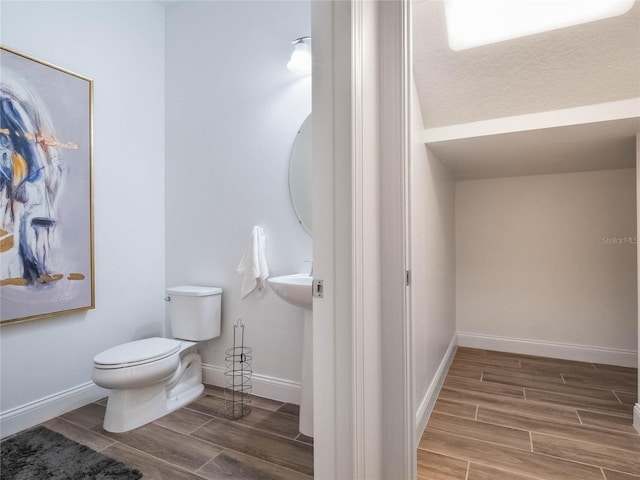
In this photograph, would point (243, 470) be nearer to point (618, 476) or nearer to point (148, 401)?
point (148, 401)

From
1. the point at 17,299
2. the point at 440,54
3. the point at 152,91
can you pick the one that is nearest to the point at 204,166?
the point at 152,91

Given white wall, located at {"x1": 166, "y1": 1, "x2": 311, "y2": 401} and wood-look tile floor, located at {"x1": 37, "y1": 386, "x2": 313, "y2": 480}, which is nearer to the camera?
wood-look tile floor, located at {"x1": 37, "y1": 386, "x2": 313, "y2": 480}

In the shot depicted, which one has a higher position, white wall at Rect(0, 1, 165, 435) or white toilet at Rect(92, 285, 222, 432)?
white wall at Rect(0, 1, 165, 435)

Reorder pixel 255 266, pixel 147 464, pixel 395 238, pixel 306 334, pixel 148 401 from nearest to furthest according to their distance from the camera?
pixel 395 238 < pixel 147 464 < pixel 306 334 < pixel 148 401 < pixel 255 266

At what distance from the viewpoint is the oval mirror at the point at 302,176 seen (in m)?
2.30

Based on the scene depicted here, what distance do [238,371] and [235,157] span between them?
1.48m

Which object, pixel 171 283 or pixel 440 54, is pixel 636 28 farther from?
pixel 171 283

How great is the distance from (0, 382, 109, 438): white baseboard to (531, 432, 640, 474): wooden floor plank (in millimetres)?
2574

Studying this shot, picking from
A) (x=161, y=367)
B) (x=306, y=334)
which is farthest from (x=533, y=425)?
(x=161, y=367)

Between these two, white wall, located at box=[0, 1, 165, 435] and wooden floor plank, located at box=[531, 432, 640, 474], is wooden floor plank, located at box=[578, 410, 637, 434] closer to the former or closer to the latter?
wooden floor plank, located at box=[531, 432, 640, 474]

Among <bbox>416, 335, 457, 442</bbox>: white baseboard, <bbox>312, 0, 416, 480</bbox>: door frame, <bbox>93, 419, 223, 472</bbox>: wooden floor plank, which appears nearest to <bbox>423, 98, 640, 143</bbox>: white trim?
<bbox>312, 0, 416, 480</bbox>: door frame

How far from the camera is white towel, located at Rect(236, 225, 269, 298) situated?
7.70ft

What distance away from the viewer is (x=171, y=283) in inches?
111

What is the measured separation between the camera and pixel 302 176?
7.61 ft
